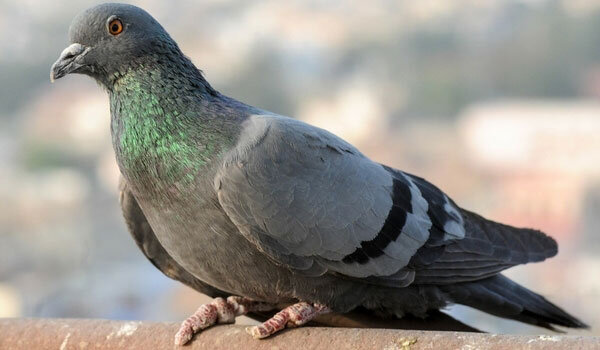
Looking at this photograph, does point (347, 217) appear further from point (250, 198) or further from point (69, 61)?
point (69, 61)

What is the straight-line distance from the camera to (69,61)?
4.24 metres

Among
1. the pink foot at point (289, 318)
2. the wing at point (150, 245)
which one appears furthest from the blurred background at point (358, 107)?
the pink foot at point (289, 318)

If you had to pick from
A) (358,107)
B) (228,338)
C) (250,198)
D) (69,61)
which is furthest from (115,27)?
(358,107)

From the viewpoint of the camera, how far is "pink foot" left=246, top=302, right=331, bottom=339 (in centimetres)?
396

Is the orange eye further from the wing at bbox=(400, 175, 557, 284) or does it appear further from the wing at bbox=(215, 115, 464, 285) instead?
the wing at bbox=(400, 175, 557, 284)

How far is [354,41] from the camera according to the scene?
59.5 metres

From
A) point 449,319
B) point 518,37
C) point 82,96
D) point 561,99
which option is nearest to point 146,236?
point 449,319

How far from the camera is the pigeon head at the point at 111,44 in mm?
4219

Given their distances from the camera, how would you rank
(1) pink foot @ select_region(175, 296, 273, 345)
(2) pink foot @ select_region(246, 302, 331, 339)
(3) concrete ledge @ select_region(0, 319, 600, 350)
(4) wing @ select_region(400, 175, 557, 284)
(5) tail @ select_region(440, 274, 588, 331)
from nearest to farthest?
(3) concrete ledge @ select_region(0, 319, 600, 350)
(2) pink foot @ select_region(246, 302, 331, 339)
(1) pink foot @ select_region(175, 296, 273, 345)
(4) wing @ select_region(400, 175, 557, 284)
(5) tail @ select_region(440, 274, 588, 331)

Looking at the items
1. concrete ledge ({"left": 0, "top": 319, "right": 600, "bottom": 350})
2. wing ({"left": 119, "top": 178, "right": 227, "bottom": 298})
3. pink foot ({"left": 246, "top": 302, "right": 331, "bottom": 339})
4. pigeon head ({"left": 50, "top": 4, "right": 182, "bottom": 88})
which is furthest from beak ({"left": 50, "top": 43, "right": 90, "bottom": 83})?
pink foot ({"left": 246, "top": 302, "right": 331, "bottom": 339})

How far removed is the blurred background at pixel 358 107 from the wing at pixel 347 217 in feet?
50.0

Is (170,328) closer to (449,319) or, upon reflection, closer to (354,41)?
(449,319)

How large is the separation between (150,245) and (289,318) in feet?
3.34

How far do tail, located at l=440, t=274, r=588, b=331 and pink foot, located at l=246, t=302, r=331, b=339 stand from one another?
→ 2.68 feet
